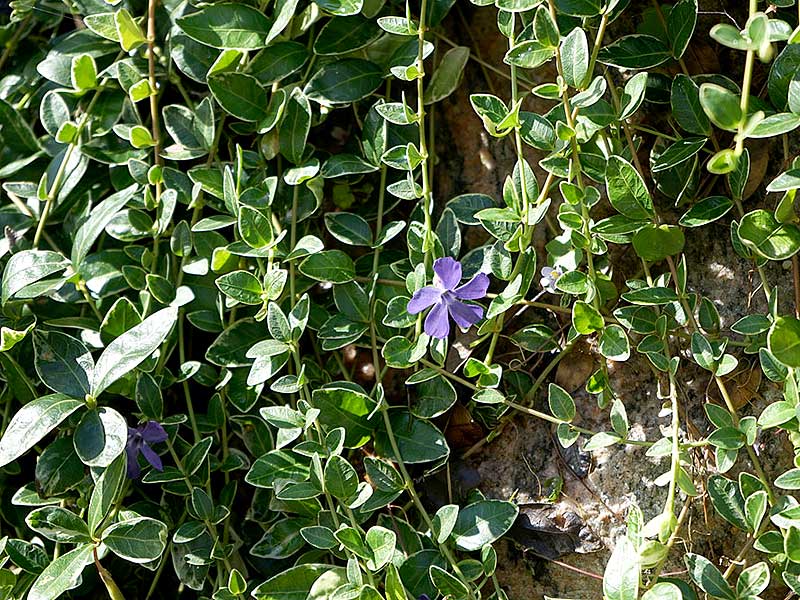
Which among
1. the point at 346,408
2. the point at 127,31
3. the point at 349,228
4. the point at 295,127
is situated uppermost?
the point at 127,31

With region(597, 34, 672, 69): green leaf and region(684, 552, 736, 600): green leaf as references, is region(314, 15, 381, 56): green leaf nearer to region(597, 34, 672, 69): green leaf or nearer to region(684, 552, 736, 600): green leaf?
region(597, 34, 672, 69): green leaf

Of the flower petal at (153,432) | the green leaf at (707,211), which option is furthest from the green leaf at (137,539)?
the green leaf at (707,211)

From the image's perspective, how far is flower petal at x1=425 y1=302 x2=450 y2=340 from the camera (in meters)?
0.91

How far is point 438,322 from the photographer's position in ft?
3.01

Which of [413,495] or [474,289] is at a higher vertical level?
[474,289]

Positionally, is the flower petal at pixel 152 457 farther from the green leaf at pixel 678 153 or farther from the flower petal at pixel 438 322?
the green leaf at pixel 678 153

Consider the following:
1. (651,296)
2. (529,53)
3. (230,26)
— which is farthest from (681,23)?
(230,26)

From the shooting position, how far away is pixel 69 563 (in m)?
0.91

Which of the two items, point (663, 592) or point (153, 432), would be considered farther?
point (153, 432)

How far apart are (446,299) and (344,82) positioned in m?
0.31

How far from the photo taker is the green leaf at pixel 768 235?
0.83 m

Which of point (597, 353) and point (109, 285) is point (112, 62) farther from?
point (597, 353)

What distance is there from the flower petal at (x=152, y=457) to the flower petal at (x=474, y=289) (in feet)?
1.31

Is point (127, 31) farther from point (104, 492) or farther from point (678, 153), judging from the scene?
point (678, 153)
